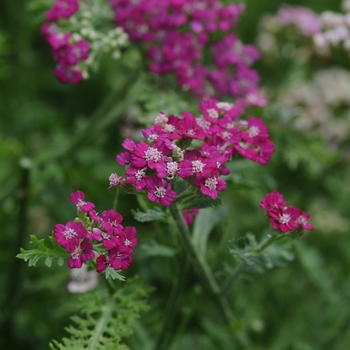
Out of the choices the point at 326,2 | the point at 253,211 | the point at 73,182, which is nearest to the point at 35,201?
the point at 73,182

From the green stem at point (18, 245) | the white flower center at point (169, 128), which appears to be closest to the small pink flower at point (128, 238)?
the white flower center at point (169, 128)

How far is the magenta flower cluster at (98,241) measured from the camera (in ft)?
3.90

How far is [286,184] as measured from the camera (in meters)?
2.84

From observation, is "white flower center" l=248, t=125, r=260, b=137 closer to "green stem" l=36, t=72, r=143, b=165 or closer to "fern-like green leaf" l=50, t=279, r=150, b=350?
"fern-like green leaf" l=50, t=279, r=150, b=350

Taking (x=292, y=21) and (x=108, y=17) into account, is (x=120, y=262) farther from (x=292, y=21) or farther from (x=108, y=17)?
(x=292, y=21)

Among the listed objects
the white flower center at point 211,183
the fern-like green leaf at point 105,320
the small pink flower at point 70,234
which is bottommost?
the fern-like green leaf at point 105,320

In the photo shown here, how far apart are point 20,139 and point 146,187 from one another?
72.4 inches

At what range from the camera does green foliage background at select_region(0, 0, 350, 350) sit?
2.08 meters

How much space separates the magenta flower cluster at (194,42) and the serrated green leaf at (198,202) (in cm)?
76

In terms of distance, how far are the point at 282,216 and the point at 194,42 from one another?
3.16 ft

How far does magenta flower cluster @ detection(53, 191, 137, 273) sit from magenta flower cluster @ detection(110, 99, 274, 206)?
9 cm

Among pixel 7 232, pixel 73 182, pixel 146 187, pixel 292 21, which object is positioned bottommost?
pixel 7 232

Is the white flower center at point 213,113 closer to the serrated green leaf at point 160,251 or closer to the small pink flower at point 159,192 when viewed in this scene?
the small pink flower at point 159,192

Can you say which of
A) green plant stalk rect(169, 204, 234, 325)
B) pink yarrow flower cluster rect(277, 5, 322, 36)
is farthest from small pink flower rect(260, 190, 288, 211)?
pink yarrow flower cluster rect(277, 5, 322, 36)
